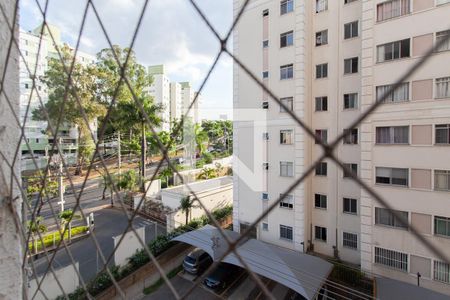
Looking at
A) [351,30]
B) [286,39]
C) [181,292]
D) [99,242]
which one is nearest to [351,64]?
[351,30]

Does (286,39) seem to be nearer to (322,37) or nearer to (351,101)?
(322,37)

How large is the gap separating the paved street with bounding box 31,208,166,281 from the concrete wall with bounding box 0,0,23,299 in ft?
11.7

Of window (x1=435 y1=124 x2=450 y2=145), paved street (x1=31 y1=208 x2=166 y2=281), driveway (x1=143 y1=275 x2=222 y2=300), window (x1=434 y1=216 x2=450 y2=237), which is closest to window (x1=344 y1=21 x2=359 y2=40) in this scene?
window (x1=435 y1=124 x2=450 y2=145)

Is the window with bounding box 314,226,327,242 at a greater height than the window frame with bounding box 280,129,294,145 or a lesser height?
lesser

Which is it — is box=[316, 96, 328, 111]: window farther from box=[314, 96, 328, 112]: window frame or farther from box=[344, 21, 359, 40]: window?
box=[344, 21, 359, 40]: window

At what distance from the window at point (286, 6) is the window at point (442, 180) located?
13.7ft

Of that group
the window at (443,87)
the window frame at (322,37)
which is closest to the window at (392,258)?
the window at (443,87)

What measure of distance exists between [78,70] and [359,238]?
10.5m

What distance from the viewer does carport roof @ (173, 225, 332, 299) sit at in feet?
13.8

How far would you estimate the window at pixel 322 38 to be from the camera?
5656 millimetres

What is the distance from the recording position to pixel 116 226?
7535mm

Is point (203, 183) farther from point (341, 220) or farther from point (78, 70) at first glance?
point (78, 70)

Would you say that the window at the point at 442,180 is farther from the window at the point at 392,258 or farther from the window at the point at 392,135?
the window at the point at 392,258

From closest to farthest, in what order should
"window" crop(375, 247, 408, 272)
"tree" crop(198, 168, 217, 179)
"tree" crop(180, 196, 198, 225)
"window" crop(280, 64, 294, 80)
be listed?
"window" crop(375, 247, 408, 272) < "window" crop(280, 64, 294, 80) < "tree" crop(180, 196, 198, 225) < "tree" crop(198, 168, 217, 179)
